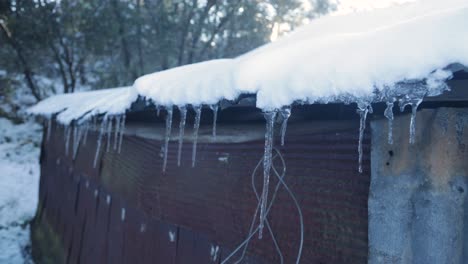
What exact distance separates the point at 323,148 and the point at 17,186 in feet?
45.1

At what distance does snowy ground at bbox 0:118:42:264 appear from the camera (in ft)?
29.1

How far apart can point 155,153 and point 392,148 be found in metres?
2.46

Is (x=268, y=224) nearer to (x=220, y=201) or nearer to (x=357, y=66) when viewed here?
(x=220, y=201)

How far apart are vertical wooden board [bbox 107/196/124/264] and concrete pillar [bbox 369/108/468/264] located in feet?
10.9

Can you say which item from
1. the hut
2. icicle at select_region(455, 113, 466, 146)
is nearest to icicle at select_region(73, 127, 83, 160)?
the hut

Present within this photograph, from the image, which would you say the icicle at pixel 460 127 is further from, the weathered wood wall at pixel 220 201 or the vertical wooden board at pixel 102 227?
the vertical wooden board at pixel 102 227

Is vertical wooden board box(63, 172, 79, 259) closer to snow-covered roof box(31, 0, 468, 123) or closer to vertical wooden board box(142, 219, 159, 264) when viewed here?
vertical wooden board box(142, 219, 159, 264)

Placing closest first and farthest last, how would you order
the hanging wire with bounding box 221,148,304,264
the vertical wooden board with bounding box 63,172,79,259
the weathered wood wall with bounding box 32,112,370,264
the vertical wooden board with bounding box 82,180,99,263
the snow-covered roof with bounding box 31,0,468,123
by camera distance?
the snow-covered roof with bounding box 31,0,468,123 → the weathered wood wall with bounding box 32,112,370,264 → the hanging wire with bounding box 221,148,304,264 → the vertical wooden board with bounding box 82,180,99,263 → the vertical wooden board with bounding box 63,172,79,259

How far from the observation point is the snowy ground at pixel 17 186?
29.1ft

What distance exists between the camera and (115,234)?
4.49 m

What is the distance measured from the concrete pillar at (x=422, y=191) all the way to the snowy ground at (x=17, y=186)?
8600mm

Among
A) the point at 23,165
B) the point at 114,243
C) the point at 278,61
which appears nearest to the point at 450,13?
A: the point at 278,61

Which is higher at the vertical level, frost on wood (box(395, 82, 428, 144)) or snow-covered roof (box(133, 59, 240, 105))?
snow-covered roof (box(133, 59, 240, 105))

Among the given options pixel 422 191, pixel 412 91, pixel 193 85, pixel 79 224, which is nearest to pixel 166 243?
pixel 193 85
